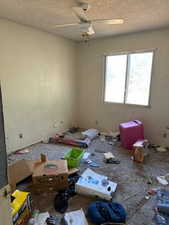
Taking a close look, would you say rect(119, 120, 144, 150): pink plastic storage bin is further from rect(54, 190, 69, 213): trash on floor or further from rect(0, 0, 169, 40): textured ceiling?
rect(0, 0, 169, 40): textured ceiling

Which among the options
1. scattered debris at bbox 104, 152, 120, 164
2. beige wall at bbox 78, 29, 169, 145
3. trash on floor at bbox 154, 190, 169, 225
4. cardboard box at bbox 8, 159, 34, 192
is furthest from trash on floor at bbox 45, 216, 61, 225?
beige wall at bbox 78, 29, 169, 145

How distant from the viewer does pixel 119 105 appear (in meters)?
4.29

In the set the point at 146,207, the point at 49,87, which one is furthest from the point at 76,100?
the point at 146,207

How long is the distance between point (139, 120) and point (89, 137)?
4.33ft

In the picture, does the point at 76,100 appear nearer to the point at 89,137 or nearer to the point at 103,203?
the point at 89,137

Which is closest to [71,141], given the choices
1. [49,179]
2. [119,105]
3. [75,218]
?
[119,105]

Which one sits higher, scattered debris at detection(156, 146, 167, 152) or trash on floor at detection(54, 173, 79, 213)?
scattered debris at detection(156, 146, 167, 152)

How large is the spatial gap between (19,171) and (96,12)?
2749mm

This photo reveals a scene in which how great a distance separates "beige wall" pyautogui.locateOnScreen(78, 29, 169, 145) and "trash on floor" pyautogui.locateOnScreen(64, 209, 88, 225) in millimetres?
2721

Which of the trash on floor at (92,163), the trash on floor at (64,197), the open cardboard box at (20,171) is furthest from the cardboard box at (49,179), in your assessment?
the trash on floor at (92,163)

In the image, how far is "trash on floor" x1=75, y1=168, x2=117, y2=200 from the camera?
2.02 m

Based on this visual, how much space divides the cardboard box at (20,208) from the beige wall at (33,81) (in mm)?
1811

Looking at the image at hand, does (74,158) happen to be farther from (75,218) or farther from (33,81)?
(33,81)

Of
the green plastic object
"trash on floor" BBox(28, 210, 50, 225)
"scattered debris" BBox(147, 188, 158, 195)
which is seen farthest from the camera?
the green plastic object
